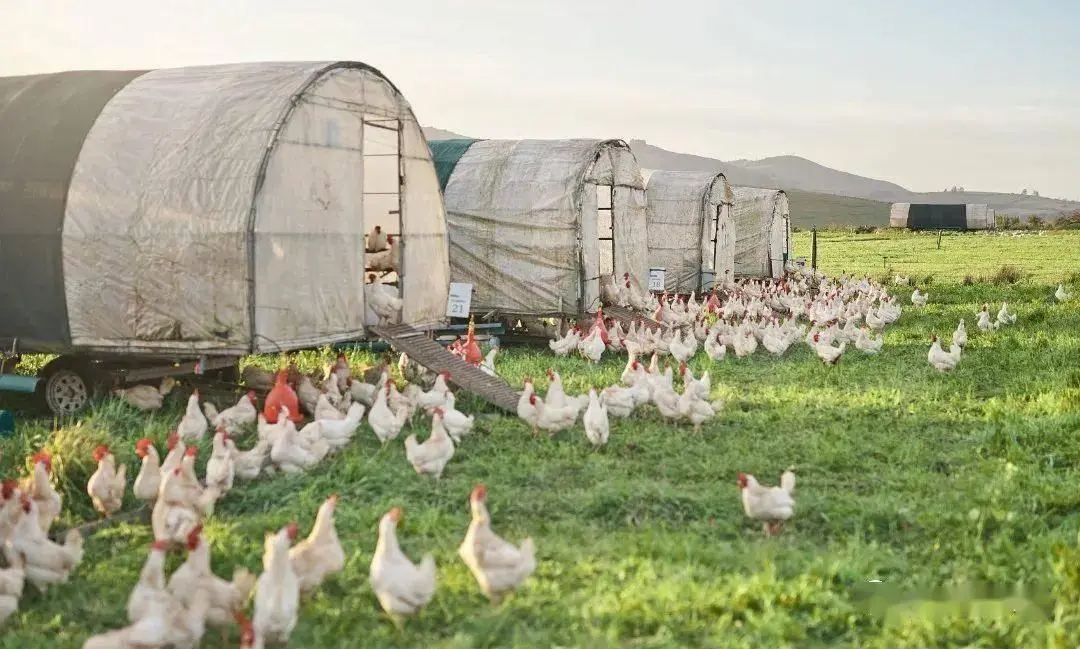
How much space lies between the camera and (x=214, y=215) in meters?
10.4

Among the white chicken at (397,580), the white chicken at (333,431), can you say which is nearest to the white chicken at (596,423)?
the white chicken at (333,431)

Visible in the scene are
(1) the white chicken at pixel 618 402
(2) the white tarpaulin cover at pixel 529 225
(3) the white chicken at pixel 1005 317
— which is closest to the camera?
(1) the white chicken at pixel 618 402

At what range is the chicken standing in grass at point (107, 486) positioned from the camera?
7469 millimetres

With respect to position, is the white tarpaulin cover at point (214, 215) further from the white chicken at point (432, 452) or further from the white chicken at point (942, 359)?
the white chicken at point (942, 359)

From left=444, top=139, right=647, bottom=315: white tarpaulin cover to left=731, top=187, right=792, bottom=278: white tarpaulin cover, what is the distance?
1256cm

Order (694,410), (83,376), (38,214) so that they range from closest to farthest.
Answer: (694,410)
(38,214)
(83,376)

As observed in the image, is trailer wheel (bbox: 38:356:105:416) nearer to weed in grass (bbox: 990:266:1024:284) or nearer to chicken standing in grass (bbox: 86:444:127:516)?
chicken standing in grass (bbox: 86:444:127:516)

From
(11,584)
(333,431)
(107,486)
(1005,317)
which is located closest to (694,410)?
(333,431)

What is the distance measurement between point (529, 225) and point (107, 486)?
11.0 metres

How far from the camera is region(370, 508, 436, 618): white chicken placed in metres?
5.40

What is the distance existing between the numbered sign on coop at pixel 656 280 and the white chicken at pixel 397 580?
1756 cm

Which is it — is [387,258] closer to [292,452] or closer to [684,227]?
[292,452]

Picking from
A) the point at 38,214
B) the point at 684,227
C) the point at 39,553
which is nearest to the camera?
the point at 39,553

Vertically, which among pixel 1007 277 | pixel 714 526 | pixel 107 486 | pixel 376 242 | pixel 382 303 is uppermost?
pixel 376 242
